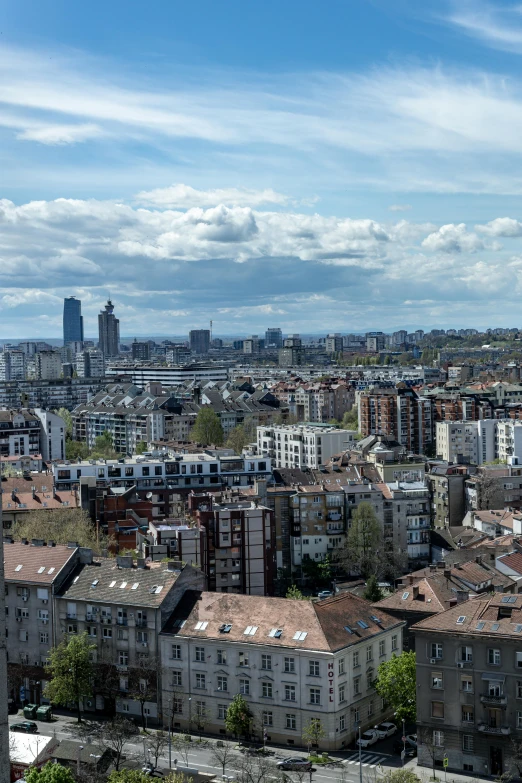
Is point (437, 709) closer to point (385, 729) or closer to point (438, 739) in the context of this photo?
point (438, 739)

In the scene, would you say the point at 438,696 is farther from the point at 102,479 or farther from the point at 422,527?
the point at 102,479

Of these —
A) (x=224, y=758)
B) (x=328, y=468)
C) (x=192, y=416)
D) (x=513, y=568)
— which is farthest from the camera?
(x=192, y=416)

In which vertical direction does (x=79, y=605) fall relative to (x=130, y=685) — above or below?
above

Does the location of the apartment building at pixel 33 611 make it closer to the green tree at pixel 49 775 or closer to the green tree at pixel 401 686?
the green tree at pixel 401 686

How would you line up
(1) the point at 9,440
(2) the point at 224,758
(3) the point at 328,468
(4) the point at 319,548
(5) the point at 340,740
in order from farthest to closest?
(1) the point at 9,440, (3) the point at 328,468, (4) the point at 319,548, (5) the point at 340,740, (2) the point at 224,758

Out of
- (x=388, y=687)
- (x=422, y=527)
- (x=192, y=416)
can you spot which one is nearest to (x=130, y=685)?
(x=388, y=687)

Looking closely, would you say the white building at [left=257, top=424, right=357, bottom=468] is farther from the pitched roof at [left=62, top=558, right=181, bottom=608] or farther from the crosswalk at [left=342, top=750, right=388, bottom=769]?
the crosswalk at [left=342, top=750, right=388, bottom=769]

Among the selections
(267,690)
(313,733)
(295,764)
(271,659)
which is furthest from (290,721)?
(295,764)

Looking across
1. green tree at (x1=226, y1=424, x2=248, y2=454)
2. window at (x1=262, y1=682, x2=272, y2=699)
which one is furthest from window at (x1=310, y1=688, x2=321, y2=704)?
green tree at (x1=226, y1=424, x2=248, y2=454)
